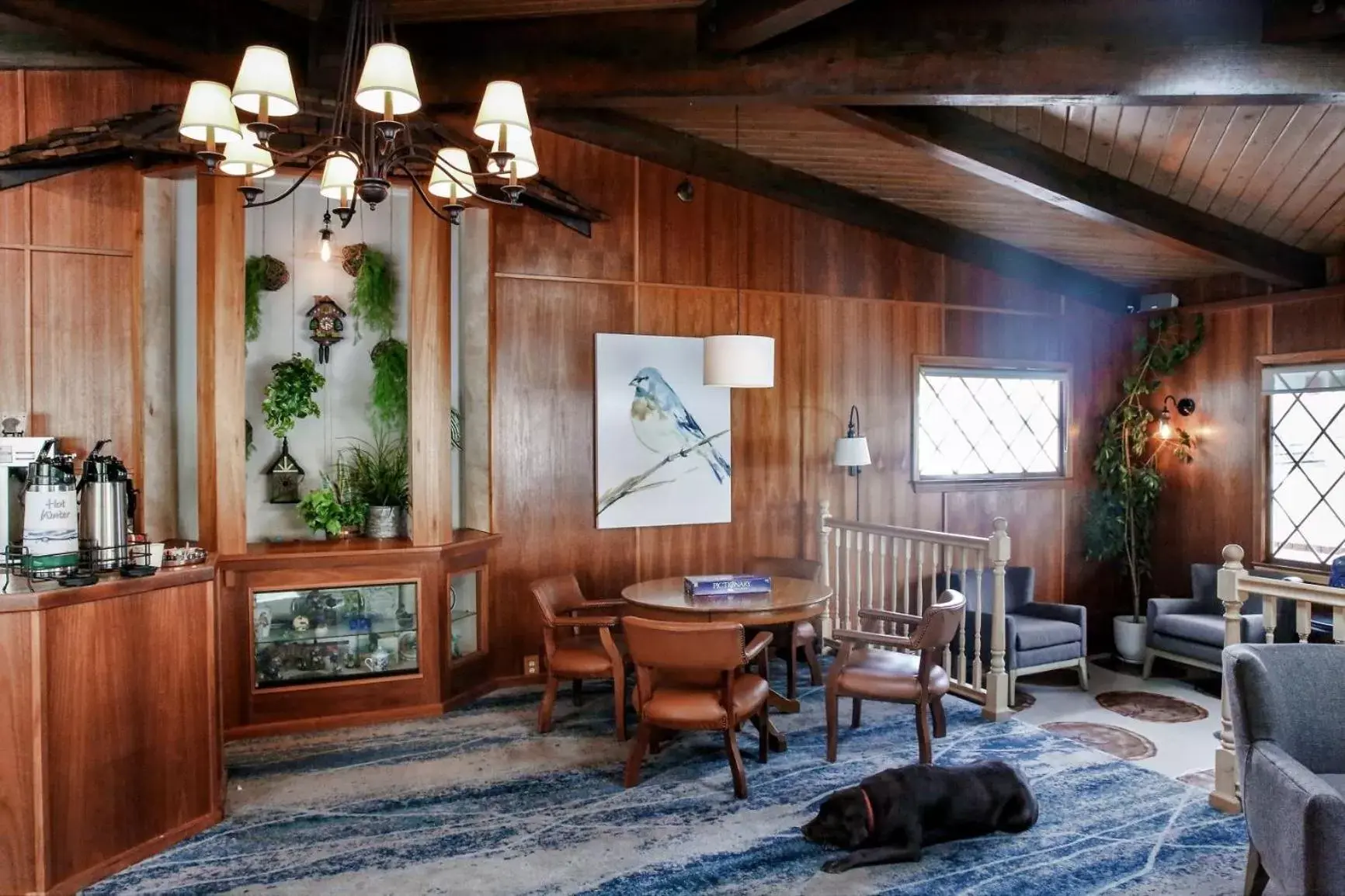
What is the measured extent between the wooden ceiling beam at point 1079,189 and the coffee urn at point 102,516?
3.49 meters

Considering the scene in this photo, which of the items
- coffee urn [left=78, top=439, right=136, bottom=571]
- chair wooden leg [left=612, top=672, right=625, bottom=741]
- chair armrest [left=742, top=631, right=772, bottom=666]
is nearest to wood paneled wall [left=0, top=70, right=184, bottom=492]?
coffee urn [left=78, top=439, right=136, bottom=571]

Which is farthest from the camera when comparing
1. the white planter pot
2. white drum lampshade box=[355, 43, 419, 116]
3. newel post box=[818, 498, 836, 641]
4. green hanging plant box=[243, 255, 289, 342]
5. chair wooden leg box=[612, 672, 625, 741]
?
the white planter pot

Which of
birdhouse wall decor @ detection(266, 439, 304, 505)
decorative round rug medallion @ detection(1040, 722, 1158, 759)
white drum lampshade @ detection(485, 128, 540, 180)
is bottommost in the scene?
decorative round rug medallion @ detection(1040, 722, 1158, 759)

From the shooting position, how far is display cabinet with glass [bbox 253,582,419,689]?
4273 millimetres

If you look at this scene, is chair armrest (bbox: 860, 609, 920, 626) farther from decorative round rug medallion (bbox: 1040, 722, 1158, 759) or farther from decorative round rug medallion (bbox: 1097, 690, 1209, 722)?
decorative round rug medallion (bbox: 1097, 690, 1209, 722)

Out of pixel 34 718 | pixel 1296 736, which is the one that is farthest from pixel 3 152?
pixel 1296 736

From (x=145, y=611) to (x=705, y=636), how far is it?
2.02 meters

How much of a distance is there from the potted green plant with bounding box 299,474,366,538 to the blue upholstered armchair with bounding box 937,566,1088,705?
334cm

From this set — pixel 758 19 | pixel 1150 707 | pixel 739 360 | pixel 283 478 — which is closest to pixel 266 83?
pixel 758 19

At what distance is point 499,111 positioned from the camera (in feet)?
8.51

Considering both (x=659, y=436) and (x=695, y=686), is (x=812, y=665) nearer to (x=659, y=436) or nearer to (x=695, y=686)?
(x=695, y=686)

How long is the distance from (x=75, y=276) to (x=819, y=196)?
14.1 ft

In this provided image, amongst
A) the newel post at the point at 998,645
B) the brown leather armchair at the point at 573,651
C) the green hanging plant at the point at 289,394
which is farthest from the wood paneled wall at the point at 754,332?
the newel post at the point at 998,645

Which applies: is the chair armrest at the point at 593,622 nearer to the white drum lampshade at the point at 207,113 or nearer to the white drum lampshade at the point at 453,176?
the white drum lampshade at the point at 453,176
